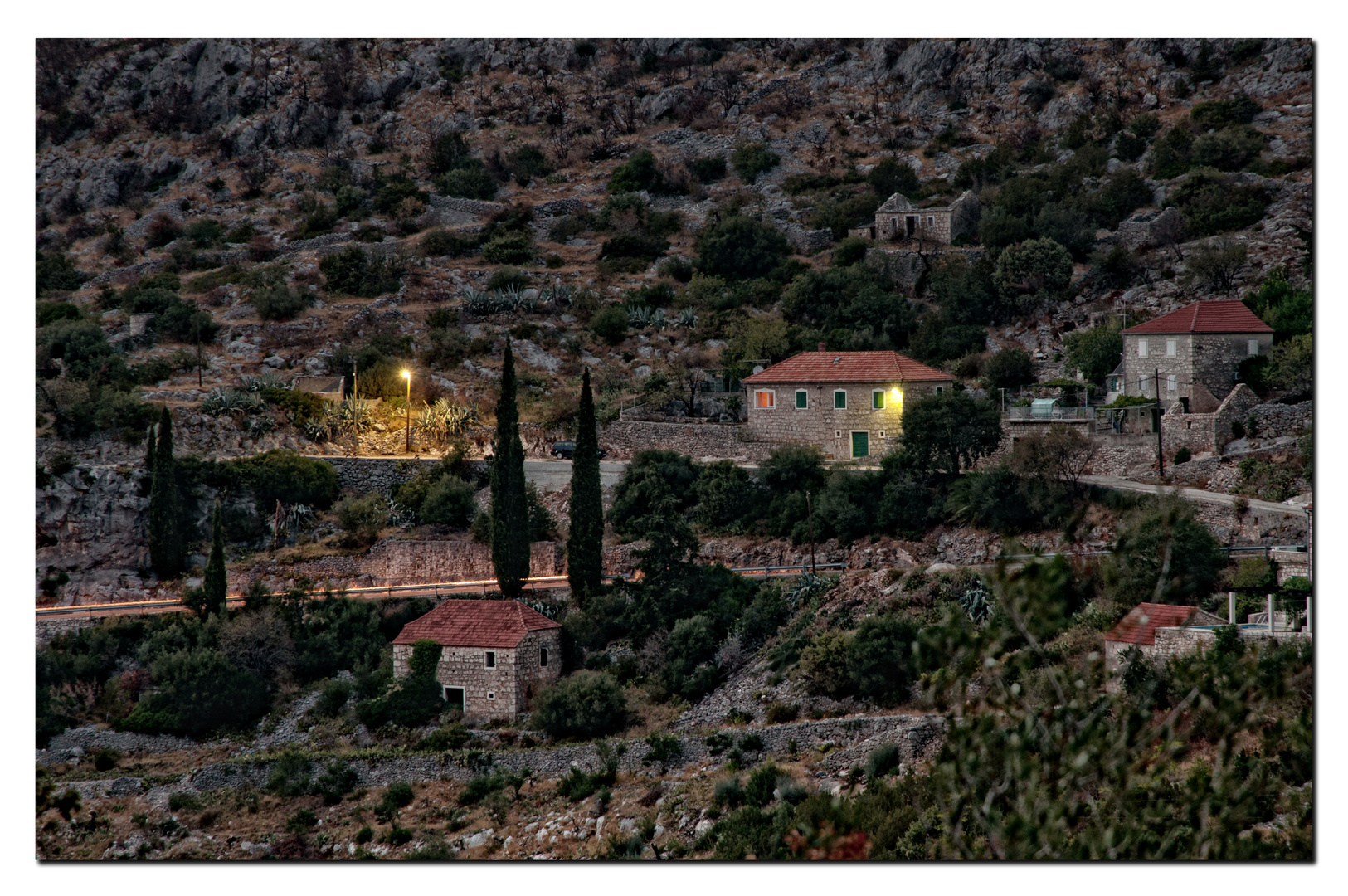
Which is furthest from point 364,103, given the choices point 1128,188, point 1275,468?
point 1275,468

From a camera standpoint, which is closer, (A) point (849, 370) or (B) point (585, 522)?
(B) point (585, 522)

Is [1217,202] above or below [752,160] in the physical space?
below

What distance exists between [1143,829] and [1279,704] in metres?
6.94

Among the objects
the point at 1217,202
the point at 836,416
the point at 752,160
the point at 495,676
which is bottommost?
the point at 495,676

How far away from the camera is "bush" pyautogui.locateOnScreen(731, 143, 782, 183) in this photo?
2160 inches

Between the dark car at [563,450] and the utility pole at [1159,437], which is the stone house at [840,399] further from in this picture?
the utility pole at [1159,437]

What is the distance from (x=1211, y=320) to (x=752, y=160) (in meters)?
27.6

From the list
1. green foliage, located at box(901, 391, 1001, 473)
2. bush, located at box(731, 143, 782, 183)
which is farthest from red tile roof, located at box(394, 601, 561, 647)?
bush, located at box(731, 143, 782, 183)

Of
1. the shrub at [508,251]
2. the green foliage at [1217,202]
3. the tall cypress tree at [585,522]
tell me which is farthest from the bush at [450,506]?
the green foliage at [1217,202]

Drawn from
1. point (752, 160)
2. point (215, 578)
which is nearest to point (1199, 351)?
point (215, 578)

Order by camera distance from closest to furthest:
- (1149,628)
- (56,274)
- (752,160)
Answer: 1. (1149,628)
2. (56,274)
3. (752,160)

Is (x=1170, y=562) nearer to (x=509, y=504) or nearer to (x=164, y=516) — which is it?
(x=509, y=504)

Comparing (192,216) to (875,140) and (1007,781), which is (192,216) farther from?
(1007,781)

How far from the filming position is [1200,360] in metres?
30.0
